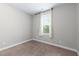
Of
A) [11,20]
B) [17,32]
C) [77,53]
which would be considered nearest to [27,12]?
[11,20]

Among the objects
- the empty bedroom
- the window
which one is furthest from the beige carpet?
the window

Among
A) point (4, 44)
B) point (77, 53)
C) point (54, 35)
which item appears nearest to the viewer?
point (77, 53)

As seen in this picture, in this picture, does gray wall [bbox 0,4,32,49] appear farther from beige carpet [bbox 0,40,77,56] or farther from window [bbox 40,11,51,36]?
window [bbox 40,11,51,36]

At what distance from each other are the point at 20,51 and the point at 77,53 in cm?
127

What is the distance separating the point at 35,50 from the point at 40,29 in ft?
1.69

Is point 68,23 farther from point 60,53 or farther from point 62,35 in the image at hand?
point 60,53

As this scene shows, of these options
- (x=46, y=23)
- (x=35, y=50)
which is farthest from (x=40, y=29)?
(x=35, y=50)

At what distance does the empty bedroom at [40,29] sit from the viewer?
4.99 feet

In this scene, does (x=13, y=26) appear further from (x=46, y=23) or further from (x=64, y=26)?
(x=64, y=26)

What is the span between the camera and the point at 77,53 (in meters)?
1.49

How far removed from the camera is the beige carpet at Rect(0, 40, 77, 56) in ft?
4.98

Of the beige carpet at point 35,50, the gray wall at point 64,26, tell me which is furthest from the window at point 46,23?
the beige carpet at point 35,50

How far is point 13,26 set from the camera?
6.02 feet

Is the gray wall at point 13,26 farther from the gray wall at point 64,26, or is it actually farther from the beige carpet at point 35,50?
the gray wall at point 64,26
